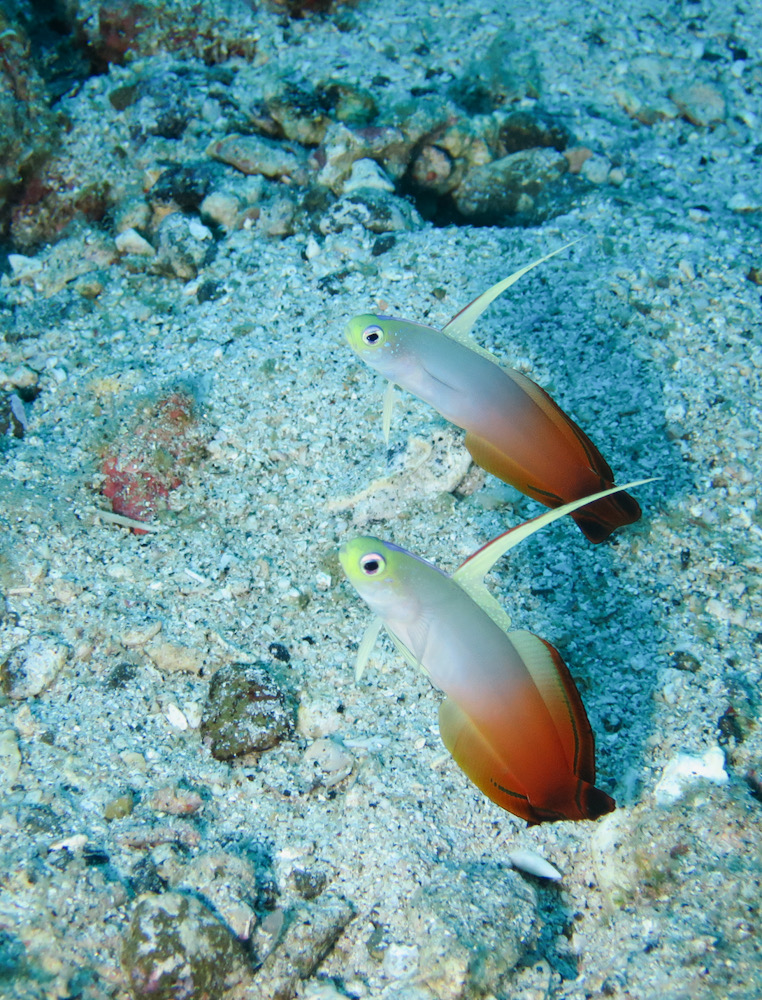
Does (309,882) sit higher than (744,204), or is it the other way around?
(744,204)

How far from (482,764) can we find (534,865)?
2.39 ft

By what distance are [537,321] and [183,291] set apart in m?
2.06

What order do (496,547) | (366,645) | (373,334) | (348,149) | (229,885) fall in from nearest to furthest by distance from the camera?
(496,547) → (366,645) → (229,885) → (373,334) → (348,149)

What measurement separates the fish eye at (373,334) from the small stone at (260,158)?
2.53 m

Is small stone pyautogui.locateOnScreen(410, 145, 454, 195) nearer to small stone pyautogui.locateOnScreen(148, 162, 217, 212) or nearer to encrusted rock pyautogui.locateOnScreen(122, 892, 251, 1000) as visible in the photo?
small stone pyautogui.locateOnScreen(148, 162, 217, 212)

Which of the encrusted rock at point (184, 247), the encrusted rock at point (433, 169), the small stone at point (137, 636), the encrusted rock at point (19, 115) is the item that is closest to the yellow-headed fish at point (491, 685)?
the small stone at point (137, 636)

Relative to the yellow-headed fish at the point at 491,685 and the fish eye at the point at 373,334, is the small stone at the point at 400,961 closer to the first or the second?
the yellow-headed fish at the point at 491,685

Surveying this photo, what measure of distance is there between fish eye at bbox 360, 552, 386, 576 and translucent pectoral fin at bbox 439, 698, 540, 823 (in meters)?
0.39

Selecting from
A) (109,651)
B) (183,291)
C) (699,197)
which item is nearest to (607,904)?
(109,651)

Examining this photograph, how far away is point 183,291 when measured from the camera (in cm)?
380

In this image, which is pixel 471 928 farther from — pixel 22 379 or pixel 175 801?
pixel 22 379

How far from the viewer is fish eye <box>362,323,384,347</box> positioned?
81.4 inches

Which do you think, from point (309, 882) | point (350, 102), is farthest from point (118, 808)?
point (350, 102)

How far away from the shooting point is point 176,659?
8.30ft
